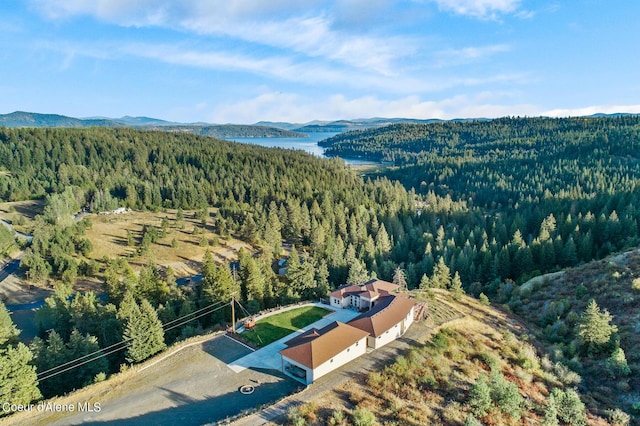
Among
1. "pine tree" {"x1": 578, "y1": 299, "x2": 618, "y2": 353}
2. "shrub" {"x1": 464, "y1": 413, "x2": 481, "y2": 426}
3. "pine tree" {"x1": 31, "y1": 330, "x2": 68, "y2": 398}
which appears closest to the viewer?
"shrub" {"x1": 464, "y1": 413, "x2": 481, "y2": 426}

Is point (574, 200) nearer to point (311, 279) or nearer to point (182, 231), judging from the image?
point (311, 279)

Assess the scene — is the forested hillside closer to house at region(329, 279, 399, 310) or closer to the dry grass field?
the dry grass field

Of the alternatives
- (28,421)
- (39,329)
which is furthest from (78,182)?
(28,421)

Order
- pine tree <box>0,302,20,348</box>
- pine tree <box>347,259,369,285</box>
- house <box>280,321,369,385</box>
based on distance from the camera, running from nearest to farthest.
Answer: house <box>280,321,369,385</box>
pine tree <box>0,302,20,348</box>
pine tree <box>347,259,369,285</box>

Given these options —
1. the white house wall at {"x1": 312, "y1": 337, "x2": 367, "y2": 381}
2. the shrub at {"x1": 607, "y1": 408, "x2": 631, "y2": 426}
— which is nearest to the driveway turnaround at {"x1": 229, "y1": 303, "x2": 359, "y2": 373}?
the white house wall at {"x1": 312, "y1": 337, "x2": 367, "y2": 381}

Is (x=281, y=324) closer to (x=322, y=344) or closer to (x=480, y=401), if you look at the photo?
(x=322, y=344)

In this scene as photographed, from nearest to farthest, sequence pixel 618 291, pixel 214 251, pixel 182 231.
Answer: pixel 618 291 < pixel 214 251 < pixel 182 231

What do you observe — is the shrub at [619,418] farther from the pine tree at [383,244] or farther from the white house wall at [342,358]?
the pine tree at [383,244]

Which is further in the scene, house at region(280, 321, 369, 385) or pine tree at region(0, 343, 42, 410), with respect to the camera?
house at region(280, 321, 369, 385)
